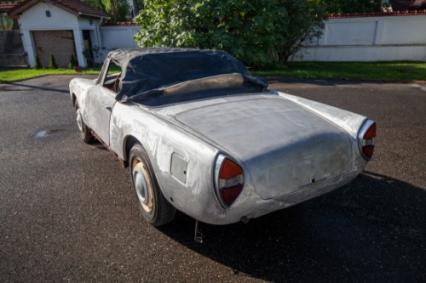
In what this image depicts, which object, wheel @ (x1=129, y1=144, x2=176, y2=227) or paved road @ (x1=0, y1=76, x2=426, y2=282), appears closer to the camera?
paved road @ (x1=0, y1=76, x2=426, y2=282)

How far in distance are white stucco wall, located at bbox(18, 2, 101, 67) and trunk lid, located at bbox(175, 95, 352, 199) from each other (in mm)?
17652

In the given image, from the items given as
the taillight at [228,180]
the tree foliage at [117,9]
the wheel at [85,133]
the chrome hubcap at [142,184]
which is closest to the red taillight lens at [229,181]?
the taillight at [228,180]

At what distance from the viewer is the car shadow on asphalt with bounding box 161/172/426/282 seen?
229 cm

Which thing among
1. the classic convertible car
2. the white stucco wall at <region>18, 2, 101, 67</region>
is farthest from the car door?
the white stucco wall at <region>18, 2, 101, 67</region>

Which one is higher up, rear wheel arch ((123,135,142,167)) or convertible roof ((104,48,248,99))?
convertible roof ((104,48,248,99))

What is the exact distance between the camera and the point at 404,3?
2331 centimetres

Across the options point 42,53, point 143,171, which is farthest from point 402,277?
point 42,53

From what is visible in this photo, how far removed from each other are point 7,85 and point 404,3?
26.7 meters

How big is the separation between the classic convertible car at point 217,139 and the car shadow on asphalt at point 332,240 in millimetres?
473

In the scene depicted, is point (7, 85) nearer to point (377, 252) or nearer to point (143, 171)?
point (143, 171)

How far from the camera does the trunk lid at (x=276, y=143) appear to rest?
6.93 feet

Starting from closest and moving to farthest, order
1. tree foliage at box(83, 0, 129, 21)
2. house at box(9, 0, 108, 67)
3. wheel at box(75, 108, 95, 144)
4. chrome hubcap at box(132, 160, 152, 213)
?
chrome hubcap at box(132, 160, 152, 213) → wheel at box(75, 108, 95, 144) → house at box(9, 0, 108, 67) → tree foliage at box(83, 0, 129, 21)

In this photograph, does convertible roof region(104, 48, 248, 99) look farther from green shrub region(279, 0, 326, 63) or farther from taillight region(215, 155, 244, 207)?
green shrub region(279, 0, 326, 63)

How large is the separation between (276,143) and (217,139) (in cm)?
43
